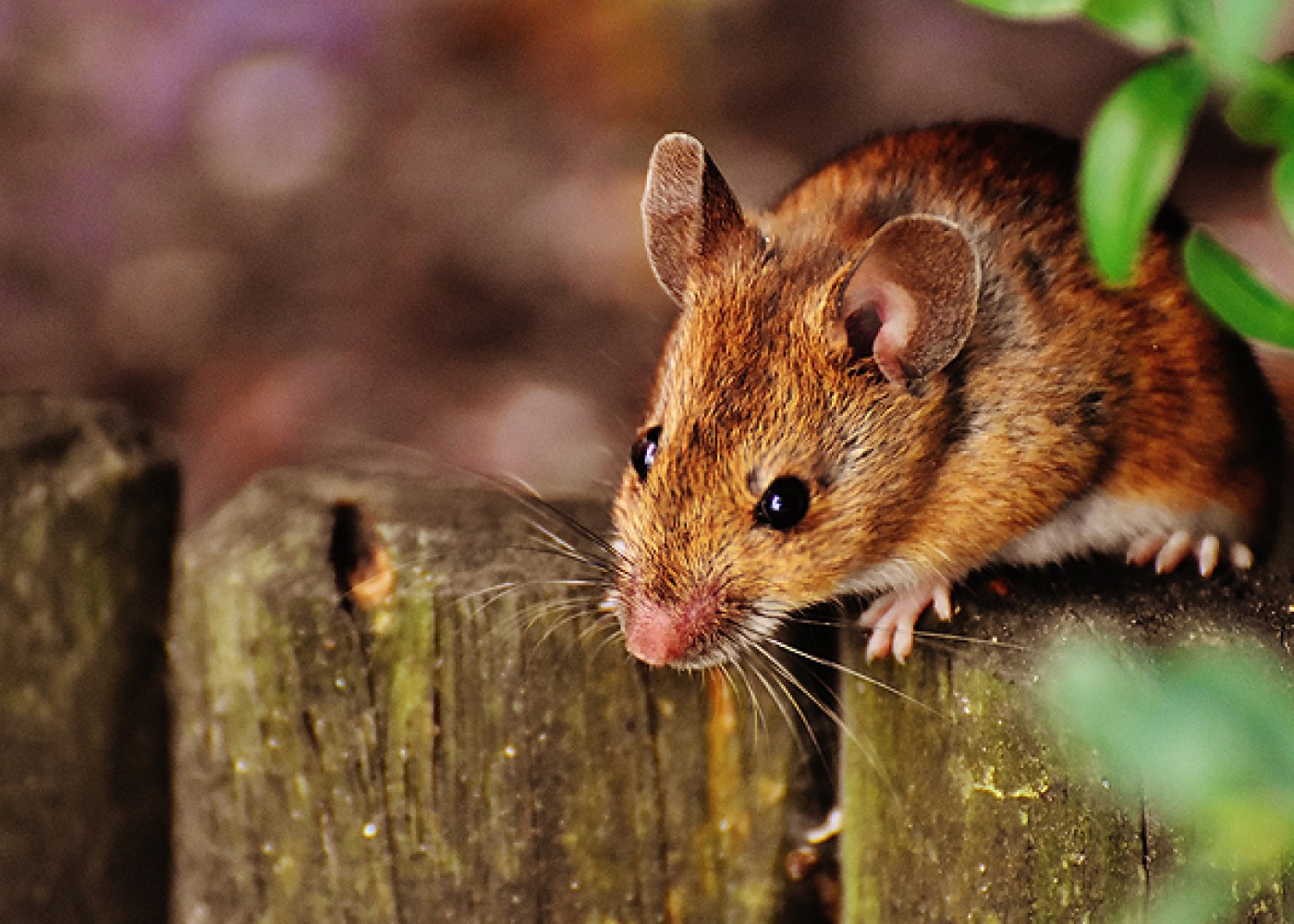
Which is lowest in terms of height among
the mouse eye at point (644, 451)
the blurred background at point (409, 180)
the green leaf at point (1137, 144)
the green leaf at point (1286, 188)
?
the mouse eye at point (644, 451)

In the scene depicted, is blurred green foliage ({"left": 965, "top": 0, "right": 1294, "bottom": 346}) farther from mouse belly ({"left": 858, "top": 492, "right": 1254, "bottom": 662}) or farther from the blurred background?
the blurred background

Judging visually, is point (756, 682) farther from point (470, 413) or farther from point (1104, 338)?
point (470, 413)

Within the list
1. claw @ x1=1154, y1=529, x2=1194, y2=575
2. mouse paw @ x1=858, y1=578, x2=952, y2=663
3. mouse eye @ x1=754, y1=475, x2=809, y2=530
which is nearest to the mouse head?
mouse eye @ x1=754, y1=475, x2=809, y2=530

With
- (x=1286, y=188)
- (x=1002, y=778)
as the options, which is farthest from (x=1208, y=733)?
(x=1002, y=778)

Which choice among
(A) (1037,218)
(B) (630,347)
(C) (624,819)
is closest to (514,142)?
(B) (630,347)

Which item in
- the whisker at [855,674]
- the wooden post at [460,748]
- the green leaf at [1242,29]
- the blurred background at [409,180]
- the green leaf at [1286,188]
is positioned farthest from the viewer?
the blurred background at [409,180]

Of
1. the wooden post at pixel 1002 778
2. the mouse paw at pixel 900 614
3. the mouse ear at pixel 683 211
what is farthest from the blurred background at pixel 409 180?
the wooden post at pixel 1002 778

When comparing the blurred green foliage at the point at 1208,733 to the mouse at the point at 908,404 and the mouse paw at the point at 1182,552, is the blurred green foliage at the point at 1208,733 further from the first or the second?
the mouse paw at the point at 1182,552
